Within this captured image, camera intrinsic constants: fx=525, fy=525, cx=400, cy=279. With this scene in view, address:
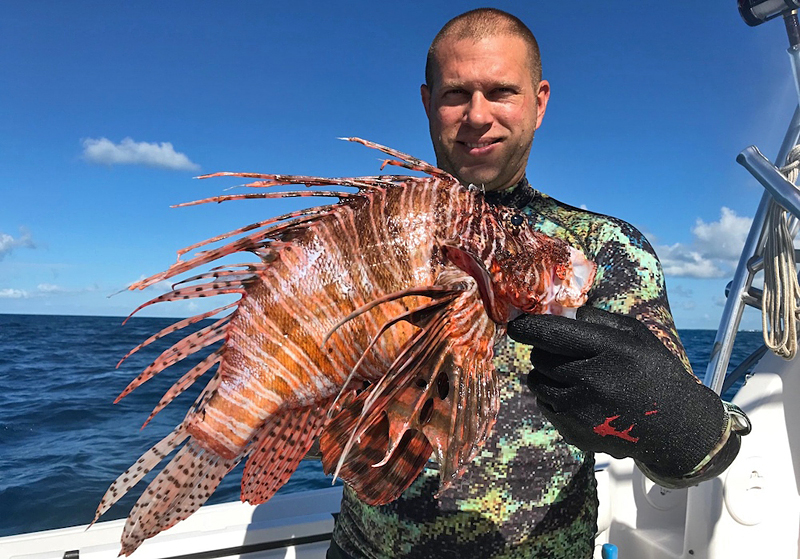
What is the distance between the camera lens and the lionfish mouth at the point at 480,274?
5.12 feet

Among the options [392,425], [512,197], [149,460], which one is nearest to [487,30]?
[512,197]

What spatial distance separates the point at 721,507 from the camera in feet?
10.8

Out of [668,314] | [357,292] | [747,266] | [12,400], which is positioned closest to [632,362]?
[668,314]

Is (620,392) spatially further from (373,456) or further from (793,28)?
(793,28)

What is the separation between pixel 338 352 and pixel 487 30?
5.88 ft

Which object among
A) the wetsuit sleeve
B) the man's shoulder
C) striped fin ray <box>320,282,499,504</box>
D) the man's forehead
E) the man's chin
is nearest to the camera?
striped fin ray <box>320,282,499,504</box>

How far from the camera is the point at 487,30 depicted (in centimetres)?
250

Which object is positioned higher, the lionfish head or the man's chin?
the man's chin

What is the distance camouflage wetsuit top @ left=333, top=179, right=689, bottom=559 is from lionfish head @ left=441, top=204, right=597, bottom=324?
359 millimetres

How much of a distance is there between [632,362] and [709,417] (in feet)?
1.13

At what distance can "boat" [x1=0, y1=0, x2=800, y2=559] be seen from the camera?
325 cm

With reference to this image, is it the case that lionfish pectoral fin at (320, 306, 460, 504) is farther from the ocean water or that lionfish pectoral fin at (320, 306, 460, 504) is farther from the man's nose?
the ocean water

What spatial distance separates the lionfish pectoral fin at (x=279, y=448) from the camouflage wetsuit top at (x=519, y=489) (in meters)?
0.64

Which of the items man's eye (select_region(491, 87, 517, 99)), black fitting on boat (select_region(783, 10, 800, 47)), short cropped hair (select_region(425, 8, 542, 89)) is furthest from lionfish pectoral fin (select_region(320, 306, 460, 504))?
black fitting on boat (select_region(783, 10, 800, 47))
